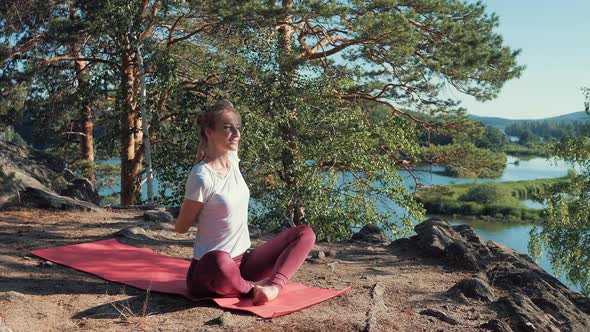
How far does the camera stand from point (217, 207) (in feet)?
9.87

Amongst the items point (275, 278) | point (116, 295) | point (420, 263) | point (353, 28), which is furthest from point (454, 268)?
point (353, 28)

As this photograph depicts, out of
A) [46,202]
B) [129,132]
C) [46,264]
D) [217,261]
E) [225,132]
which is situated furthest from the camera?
[129,132]

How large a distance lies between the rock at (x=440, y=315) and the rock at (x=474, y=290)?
0.44 metres

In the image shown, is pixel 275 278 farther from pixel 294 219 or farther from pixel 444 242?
pixel 294 219

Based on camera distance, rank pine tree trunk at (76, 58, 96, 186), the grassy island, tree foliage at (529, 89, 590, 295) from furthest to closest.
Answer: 1. the grassy island
2. tree foliage at (529, 89, 590, 295)
3. pine tree trunk at (76, 58, 96, 186)

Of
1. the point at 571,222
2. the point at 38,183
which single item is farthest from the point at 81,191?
the point at 571,222

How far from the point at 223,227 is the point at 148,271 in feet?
3.16

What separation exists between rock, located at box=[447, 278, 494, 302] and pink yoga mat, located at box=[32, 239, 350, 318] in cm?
72

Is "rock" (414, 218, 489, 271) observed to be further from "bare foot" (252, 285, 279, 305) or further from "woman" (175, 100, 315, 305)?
"bare foot" (252, 285, 279, 305)

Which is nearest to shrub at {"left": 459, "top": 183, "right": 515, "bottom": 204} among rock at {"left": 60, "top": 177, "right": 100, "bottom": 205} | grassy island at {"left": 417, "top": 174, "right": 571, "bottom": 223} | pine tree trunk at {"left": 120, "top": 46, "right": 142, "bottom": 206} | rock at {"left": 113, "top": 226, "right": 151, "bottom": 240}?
grassy island at {"left": 417, "top": 174, "right": 571, "bottom": 223}

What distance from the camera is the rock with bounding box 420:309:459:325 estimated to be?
10.2ft

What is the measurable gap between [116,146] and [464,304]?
360 inches

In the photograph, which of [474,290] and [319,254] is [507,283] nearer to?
[474,290]

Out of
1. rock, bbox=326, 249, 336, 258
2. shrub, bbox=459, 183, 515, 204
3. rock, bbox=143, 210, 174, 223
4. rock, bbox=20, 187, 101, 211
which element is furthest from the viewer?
shrub, bbox=459, 183, 515, 204
